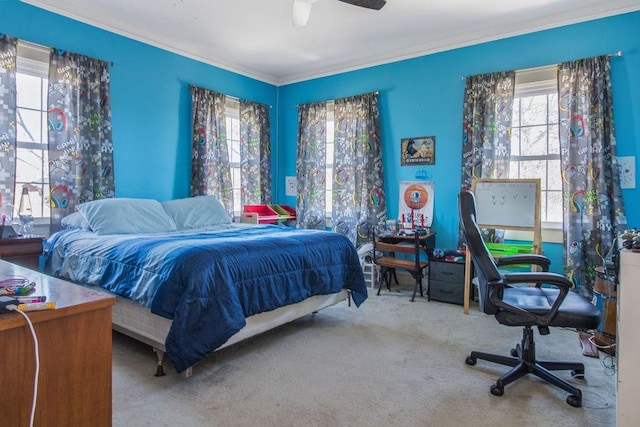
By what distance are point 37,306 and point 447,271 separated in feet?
11.6

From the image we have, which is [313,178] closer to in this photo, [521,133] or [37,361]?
[521,133]

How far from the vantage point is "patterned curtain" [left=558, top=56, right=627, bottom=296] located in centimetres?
334

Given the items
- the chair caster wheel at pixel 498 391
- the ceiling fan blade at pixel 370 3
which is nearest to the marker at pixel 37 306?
the chair caster wheel at pixel 498 391

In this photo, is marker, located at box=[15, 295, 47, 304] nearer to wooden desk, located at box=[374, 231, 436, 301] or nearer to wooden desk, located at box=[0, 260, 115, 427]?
wooden desk, located at box=[0, 260, 115, 427]

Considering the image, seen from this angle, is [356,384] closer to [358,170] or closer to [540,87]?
[358,170]

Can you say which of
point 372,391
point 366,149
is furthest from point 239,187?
point 372,391

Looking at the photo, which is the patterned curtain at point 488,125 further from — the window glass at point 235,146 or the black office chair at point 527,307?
the window glass at point 235,146

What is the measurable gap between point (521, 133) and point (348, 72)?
222 centimetres

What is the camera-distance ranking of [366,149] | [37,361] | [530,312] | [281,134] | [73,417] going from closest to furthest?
1. [37,361]
2. [73,417]
3. [530,312]
4. [366,149]
5. [281,134]

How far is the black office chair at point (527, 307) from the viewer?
1950 mm

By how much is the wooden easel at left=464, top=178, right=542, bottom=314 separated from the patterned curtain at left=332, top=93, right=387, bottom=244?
1.27 metres

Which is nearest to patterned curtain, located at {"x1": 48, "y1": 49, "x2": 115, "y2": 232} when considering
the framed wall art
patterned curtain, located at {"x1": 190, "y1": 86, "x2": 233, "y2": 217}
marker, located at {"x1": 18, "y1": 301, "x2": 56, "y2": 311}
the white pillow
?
the white pillow

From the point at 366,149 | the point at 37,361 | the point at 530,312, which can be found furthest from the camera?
the point at 366,149

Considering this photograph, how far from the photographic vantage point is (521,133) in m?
3.94
